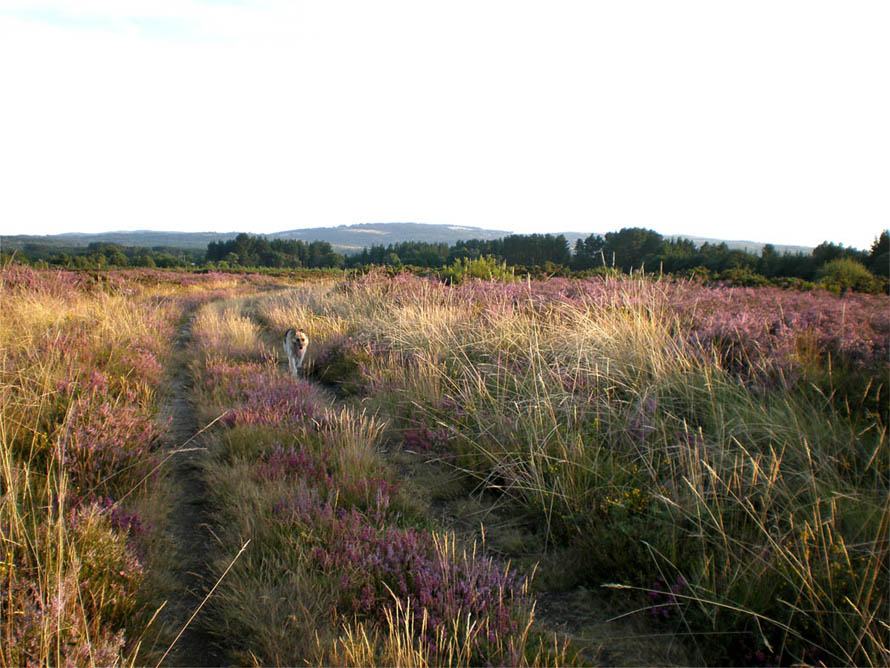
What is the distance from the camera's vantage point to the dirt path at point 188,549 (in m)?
2.08

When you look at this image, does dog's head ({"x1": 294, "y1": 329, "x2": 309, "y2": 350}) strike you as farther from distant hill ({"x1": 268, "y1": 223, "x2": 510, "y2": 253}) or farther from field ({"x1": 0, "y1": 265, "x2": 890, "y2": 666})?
distant hill ({"x1": 268, "y1": 223, "x2": 510, "y2": 253})

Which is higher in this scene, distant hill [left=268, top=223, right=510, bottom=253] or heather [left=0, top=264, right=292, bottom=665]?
distant hill [left=268, top=223, right=510, bottom=253]

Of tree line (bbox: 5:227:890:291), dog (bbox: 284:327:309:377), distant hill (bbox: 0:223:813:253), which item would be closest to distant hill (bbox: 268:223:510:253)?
distant hill (bbox: 0:223:813:253)

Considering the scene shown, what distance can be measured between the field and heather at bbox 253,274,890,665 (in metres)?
0.02

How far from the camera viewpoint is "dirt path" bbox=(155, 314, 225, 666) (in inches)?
82.0

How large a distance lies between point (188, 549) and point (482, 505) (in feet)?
6.14

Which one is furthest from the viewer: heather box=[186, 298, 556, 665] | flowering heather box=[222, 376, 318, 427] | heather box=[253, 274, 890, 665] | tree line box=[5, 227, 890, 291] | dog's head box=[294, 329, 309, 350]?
tree line box=[5, 227, 890, 291]

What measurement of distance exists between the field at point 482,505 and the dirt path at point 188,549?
0.06 feet

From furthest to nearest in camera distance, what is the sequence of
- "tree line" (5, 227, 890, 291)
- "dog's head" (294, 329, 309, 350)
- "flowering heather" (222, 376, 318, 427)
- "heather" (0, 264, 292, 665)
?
1. "tree line" (5, 227, 890, 291)
2. "dog's head" (294, 329, 309, 350)
3. "flowering heather" (222, 376, 318, 427)
4. "heather" (0, 264, 292, 665)

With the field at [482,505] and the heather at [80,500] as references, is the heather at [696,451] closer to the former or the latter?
the field at [482,505]

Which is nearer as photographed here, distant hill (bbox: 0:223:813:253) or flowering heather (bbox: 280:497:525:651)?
flowering heather (bbox: 280:497:525:651)

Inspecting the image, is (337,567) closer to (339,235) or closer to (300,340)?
(300,340)

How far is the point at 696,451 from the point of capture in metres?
2.59

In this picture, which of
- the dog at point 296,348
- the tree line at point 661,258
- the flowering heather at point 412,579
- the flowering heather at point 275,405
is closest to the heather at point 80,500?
the flowering heather at point 275,405
